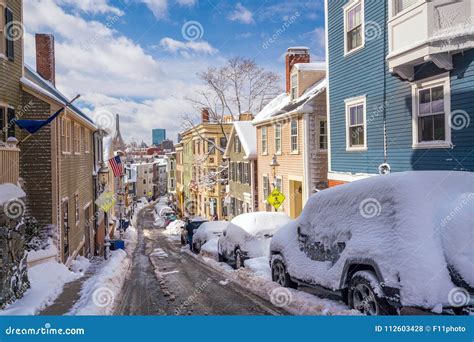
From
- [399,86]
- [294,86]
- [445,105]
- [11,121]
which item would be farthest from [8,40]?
[294,86]

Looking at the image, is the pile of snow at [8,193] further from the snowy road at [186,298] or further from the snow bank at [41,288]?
the snowy road at [186,298]

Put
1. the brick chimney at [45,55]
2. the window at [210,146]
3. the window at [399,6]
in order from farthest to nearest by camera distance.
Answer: the window at [210,146] < the brick chimney at [45,55] < the window at [399,6]

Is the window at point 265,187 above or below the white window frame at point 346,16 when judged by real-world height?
below

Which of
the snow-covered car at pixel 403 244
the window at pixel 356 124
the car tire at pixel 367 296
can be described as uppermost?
the window at pixel 356 124

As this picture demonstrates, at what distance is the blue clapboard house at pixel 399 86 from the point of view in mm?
7590

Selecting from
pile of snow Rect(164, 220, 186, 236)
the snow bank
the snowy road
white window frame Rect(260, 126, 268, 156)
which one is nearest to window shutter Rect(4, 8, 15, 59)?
the snow bank

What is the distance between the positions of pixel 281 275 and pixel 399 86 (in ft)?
16.0

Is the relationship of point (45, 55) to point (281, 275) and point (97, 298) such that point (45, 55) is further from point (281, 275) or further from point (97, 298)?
point (281, 275)

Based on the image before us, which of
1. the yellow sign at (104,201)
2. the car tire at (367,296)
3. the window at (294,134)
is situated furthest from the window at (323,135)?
the car tire at (367,296)

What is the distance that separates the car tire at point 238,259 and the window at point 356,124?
395cm

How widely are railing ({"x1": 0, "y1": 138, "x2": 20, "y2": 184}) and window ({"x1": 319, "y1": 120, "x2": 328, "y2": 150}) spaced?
11.1 m

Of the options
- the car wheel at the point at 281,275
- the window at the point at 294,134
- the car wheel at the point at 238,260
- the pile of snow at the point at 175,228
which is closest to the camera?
the car wheel at the point at 281,275

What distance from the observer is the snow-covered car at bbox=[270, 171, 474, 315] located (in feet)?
14.3

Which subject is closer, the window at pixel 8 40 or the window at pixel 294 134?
the window at pixel 8 40
